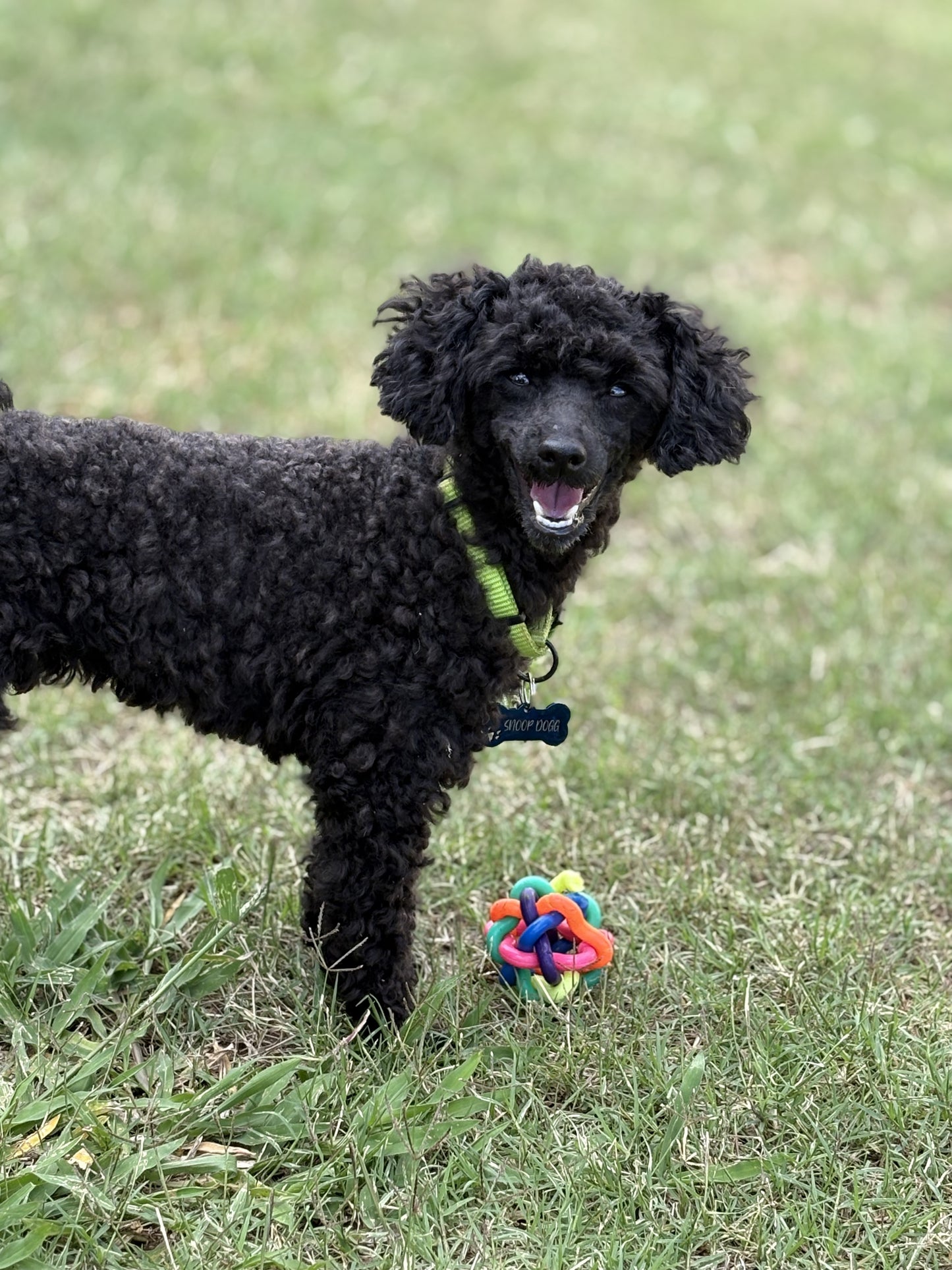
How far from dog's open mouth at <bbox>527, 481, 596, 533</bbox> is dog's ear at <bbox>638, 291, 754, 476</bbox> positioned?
0.94 ft

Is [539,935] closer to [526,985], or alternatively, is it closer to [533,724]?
[526,985]

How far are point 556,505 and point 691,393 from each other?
425 millimetres

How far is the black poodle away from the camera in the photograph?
2.96 meters

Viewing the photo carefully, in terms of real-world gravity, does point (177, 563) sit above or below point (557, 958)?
above

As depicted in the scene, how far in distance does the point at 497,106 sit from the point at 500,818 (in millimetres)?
8851

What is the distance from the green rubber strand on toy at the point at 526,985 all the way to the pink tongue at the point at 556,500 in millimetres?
1177

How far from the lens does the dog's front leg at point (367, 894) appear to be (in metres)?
3.11

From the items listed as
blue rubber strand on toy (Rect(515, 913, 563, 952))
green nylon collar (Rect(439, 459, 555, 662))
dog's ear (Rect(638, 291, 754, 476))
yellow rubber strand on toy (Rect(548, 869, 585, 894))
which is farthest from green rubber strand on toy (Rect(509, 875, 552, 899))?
dog's ear (Rect(638, 291, 754, 476))

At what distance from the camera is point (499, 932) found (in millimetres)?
3506

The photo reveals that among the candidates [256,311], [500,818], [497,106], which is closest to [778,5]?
[497,106]

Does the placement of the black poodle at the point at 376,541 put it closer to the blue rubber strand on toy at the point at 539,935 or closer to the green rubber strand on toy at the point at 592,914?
the blue rubber strand on toy at the point at 539,935

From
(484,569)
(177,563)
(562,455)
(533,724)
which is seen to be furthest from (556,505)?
(177,563)

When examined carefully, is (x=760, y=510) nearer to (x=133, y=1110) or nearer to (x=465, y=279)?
(x=465, y=279)

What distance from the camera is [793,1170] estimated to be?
293cm
